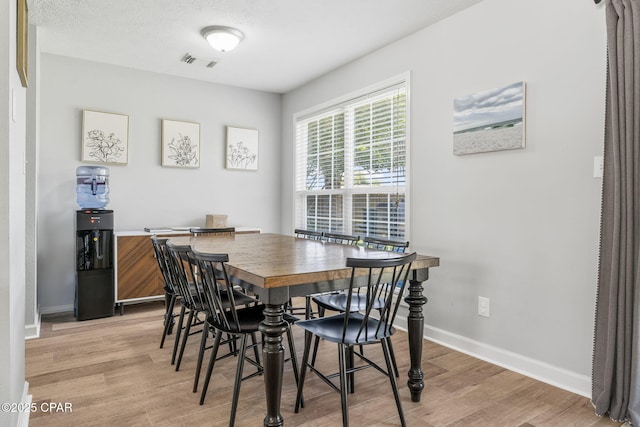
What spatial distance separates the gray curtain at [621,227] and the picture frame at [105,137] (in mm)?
4195

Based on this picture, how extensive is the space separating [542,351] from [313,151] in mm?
3197

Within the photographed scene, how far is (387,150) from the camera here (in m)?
3.64

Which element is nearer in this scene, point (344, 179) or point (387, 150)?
point (387, 150)

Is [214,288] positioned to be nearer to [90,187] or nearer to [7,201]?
[7,201]

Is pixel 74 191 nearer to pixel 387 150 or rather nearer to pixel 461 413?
pixel 387 150

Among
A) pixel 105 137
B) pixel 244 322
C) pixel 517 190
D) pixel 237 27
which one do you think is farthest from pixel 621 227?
pixel 105 137

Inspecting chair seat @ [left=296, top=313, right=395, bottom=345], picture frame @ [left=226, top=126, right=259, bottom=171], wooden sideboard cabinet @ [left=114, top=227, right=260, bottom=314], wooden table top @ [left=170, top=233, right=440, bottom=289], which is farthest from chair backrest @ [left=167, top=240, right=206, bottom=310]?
picture frame @ [left=226, top=126, right=259, bottom=171]

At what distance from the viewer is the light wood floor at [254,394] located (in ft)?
6.48

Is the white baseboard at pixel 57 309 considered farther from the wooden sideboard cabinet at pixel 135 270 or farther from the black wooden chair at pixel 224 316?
the black wooden chair at pixel 224 316

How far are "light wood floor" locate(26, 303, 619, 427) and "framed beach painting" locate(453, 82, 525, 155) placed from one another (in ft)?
4.96

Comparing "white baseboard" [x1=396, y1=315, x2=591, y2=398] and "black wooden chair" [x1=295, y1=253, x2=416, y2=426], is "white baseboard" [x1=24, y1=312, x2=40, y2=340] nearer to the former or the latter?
"black wooden chair" [x1=295, y1=253, x2=416, y2=426]

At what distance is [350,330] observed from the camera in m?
1.94

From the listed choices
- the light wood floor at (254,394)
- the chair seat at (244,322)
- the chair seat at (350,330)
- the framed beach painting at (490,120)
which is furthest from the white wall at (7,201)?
the framed beach painting at (490,120)

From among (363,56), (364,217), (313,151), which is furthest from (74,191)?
(363,56)
